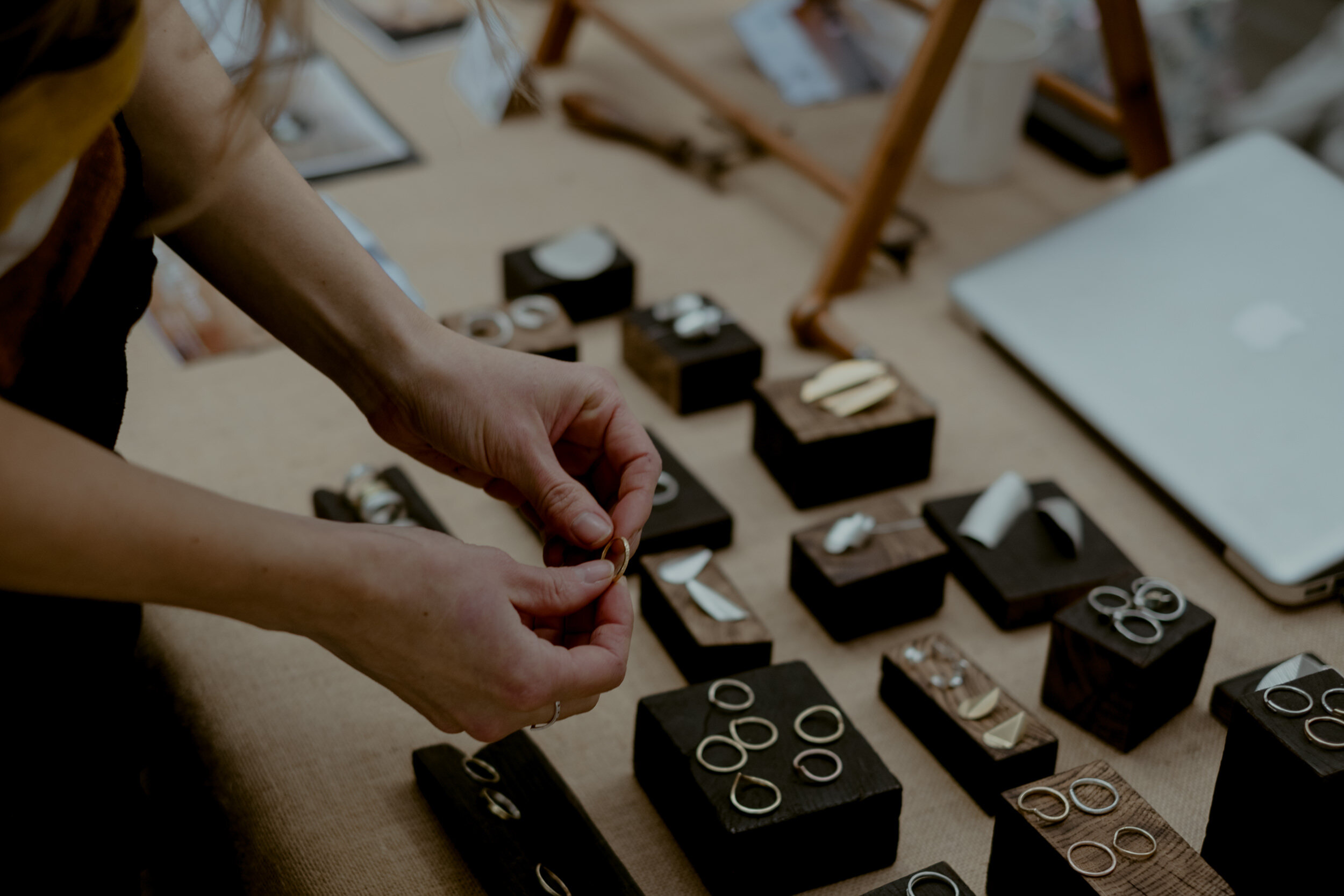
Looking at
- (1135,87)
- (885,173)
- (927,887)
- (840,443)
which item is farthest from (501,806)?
(1135,87)

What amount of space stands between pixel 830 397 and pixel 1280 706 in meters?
0.59

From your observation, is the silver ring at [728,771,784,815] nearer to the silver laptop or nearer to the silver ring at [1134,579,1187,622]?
the silver ring at [1134,579,1187,622]

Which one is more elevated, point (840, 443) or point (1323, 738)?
point (1323, 738)

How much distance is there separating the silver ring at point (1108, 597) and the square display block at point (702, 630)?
0.93ft

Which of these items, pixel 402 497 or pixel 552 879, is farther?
pixel 402 497

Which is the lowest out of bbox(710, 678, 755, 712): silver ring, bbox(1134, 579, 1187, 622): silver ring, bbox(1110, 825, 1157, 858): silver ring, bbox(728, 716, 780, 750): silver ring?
bbox(710, 678, 755, 712): silver ring

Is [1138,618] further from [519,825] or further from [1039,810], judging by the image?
[519,825]

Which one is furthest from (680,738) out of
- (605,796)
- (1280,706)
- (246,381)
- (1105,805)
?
(246,381)

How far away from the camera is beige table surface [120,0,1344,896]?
0.99 meters

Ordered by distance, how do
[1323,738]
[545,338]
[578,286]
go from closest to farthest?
[1323,738] < [545,338] < [578,286]

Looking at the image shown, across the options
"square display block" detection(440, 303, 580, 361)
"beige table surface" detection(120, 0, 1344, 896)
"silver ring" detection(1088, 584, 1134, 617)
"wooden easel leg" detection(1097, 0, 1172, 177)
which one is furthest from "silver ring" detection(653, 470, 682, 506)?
"wooden easel leg" detection(1097, 0, 1172, 177)

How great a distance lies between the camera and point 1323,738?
2.61ft

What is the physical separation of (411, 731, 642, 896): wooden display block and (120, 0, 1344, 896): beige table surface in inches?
1.4

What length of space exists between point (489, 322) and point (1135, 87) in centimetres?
94
